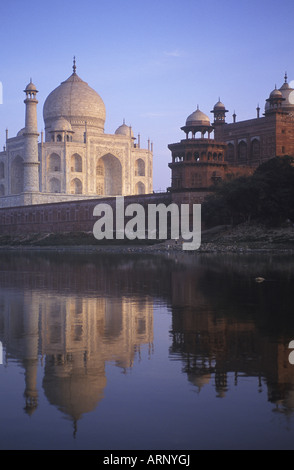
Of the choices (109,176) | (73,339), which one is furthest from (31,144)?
(73,339)

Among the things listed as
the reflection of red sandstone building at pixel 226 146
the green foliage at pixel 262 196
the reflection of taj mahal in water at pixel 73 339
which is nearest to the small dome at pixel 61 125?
the reflection of red sandstone building at pixel 226 146

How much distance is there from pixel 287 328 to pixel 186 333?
4.20 feet

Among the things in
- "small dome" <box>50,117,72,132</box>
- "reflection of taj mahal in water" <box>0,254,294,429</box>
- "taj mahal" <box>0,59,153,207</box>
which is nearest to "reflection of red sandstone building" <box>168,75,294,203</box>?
"taj mahal" <box>0,59,153,207</box>

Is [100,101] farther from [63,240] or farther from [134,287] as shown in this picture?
[134,287]

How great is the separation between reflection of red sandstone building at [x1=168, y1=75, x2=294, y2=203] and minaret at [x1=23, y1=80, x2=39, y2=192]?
1291cm

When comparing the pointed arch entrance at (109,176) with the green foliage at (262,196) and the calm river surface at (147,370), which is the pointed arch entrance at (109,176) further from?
the calm river surface at (147,370)

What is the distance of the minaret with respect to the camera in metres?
45.8

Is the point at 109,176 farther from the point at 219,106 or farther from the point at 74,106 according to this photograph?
the point at 219,106

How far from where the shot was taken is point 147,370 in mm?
5980

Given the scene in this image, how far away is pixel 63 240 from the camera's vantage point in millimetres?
38594

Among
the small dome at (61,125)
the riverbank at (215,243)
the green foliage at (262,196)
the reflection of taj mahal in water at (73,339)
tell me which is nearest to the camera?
the reflection of taj mahal in water at (73,339)

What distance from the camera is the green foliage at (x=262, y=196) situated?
96.0 ft

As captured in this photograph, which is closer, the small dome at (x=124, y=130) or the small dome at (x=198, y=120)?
the small dome at (x=198, y=120)

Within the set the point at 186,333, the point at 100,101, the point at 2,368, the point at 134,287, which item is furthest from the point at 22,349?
the point at 100,101
